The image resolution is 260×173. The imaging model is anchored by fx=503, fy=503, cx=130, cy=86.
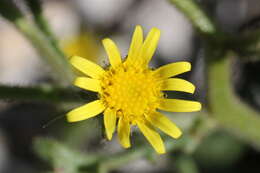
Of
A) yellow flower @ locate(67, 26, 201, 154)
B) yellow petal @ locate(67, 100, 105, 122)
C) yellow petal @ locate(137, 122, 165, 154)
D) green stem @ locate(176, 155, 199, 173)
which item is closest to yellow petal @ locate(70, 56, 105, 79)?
yellow flower @ locate(67, 26, 201, 154)

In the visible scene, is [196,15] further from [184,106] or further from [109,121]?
[109,121]

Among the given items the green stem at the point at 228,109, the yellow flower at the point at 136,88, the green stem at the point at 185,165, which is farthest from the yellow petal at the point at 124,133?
the green stem at the point at 185,165

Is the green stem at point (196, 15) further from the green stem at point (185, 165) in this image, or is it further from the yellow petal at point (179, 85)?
the green stem at point (185, 165)

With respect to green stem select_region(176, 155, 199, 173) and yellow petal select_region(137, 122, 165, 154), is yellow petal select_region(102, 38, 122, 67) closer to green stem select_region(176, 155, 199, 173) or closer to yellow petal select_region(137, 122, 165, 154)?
yellow petal select_region(137, 122, 165, 154)

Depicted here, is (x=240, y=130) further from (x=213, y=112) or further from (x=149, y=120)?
(x=149, y=120)

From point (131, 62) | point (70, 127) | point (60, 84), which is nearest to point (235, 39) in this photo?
point (131, 62)
